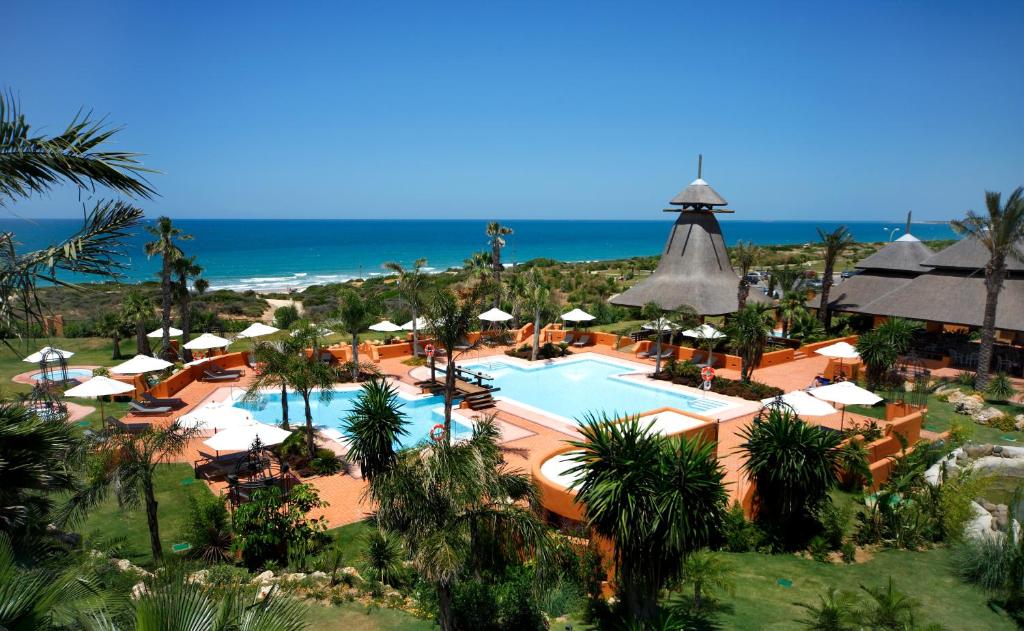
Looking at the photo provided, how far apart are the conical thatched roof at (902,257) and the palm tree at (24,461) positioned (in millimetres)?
32202

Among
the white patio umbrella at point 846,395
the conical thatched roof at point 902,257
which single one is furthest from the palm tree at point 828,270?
the white patio umbrella at point 846,395

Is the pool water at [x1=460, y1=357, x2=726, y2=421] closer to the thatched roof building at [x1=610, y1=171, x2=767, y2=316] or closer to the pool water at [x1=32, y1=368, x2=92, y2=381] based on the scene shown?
the thatched roof building at [x1=610, y1=171, x2=767, y2=316]

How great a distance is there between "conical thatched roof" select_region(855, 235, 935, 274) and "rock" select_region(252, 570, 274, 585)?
29760 millimetres

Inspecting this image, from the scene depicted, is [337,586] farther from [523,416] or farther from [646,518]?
[523,416]

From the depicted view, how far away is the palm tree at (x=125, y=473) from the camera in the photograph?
9242mm

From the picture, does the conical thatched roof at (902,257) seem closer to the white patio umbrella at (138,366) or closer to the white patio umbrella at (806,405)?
the white patio umbrella at (806,405)

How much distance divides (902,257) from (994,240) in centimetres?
978

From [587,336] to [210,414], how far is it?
18.3 metres

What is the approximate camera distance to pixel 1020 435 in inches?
627

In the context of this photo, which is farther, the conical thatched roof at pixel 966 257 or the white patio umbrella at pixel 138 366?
Result: the conical thatched roof at pixel 966 257

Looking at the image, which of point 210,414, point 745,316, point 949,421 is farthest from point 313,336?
point 949,421

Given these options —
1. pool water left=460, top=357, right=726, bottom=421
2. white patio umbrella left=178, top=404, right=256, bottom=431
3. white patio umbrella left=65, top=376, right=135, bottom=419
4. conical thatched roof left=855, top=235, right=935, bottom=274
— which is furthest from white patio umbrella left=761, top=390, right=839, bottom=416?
conical thatched roof left=855, top=235, right=935, bottom=274

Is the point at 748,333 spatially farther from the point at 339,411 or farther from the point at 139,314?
the point at 139,314

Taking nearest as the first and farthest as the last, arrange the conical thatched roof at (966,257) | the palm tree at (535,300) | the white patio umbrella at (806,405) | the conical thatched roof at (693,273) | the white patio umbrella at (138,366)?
1. the white patio umbrella at (806,405)
2. the white patio umbrella at (138,366)
3. the conical thatched roof at (966,257)
4. the palm tree at (535,300)
5. the conical thatched roof at (693,273)
